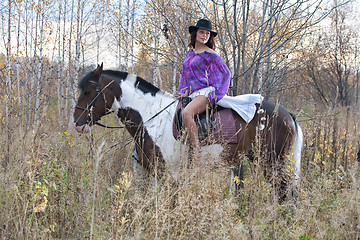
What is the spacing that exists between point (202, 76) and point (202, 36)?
507mm

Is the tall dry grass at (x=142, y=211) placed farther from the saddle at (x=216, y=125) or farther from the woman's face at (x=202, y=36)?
the woman's face at (x=202, y=36)

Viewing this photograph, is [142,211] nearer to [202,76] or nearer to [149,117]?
[149,117]

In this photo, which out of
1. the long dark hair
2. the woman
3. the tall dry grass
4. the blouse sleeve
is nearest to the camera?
the tall dry grass

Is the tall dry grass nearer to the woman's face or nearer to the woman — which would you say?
the woman

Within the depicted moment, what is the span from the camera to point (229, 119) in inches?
143

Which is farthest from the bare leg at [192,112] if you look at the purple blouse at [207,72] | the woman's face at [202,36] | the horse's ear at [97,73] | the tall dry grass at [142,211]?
the horse's ear at [97,73]

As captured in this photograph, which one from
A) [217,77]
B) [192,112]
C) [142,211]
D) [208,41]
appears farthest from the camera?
[208,41]

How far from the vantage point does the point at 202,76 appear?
12.0 feet

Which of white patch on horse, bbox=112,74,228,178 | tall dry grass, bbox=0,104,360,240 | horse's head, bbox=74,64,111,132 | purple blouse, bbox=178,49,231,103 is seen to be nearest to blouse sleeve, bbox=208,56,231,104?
purple blouse, bbox=178,49,231,103

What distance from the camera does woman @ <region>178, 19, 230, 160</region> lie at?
351 centimetres

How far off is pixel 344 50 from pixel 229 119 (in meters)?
10.6

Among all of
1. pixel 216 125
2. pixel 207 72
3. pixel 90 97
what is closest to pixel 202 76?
pixel 207 72

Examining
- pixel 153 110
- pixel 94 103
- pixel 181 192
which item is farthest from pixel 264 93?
pixel 181 192

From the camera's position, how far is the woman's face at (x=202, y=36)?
12.2 feet
